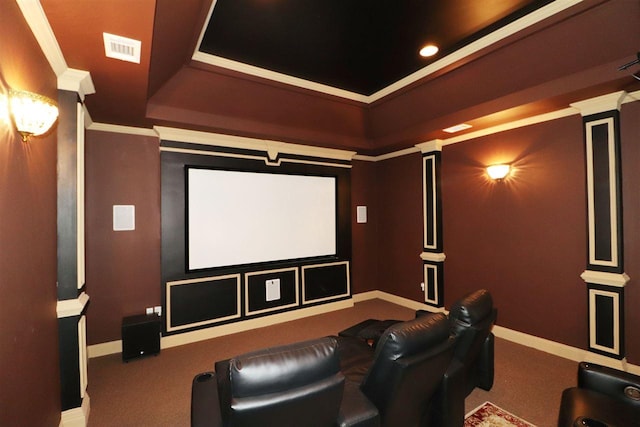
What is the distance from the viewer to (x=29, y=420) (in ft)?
5.09

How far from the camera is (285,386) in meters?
1.08

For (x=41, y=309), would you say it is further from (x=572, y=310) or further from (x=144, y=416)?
(x=572, y=310)

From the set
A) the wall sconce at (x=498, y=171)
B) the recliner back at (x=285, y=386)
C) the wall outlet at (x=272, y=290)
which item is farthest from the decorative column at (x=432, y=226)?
the recliner back at (x=285, y=386)

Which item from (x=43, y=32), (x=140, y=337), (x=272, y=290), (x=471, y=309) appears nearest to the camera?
(x=43, y=32)

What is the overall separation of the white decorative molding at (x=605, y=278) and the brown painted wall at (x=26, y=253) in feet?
14.6

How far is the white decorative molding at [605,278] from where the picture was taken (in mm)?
2758

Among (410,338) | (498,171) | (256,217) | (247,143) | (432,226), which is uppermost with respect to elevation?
(247,143)

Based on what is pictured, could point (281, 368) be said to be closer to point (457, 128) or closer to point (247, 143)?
point (247, 143)

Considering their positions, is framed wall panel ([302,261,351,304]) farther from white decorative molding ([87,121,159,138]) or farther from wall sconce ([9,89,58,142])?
wall sconce ([9,89,58,142])

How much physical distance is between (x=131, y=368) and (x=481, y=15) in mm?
4705

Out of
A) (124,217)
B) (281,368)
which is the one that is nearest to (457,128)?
(281,368)

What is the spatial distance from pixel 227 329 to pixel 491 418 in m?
3.03

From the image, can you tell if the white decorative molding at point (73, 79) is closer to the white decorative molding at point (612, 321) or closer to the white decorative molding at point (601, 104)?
the white decorative molding at point (601, 104)

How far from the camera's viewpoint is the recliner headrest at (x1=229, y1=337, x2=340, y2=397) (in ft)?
3.43
